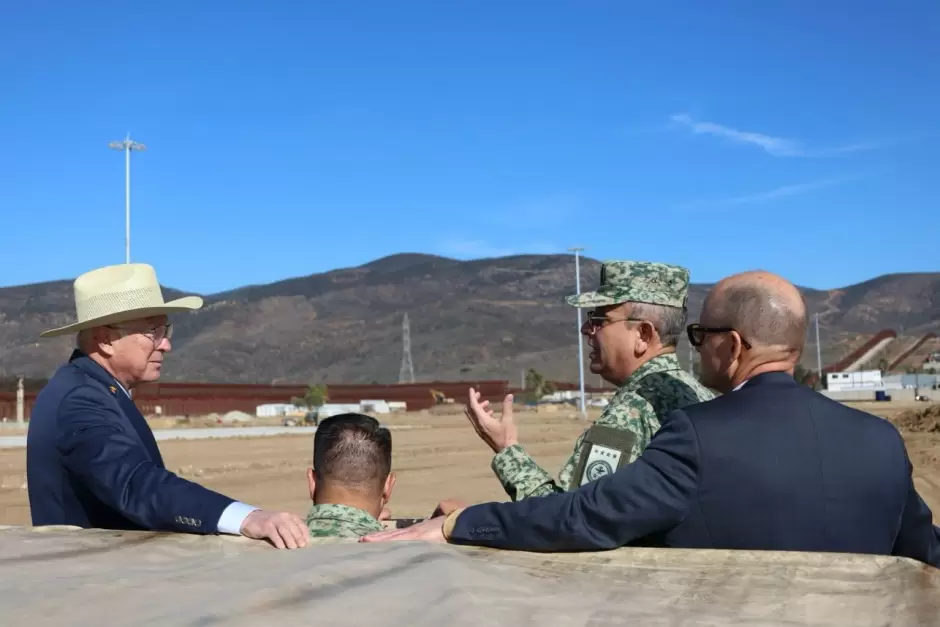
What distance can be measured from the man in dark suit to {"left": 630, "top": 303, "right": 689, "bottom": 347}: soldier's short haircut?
1.22 m

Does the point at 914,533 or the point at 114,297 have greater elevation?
the point at 114,297

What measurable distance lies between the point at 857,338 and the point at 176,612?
496ft

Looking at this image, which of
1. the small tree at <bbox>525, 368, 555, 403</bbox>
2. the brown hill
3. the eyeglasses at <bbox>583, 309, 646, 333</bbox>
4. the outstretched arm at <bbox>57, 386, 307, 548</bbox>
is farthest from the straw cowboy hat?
the brown hill

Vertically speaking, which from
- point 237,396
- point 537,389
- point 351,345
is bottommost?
point 537,389

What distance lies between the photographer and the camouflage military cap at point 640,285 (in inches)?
149

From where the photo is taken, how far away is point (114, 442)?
10.1 feet

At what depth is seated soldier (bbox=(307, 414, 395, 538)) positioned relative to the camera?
323cm

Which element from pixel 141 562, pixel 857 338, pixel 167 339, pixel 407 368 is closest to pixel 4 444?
pixel 167 339

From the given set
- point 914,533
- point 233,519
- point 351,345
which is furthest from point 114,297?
point 351,345

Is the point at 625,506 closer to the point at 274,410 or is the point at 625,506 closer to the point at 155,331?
the point at 155,331

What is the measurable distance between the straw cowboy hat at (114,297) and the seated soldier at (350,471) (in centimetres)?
83

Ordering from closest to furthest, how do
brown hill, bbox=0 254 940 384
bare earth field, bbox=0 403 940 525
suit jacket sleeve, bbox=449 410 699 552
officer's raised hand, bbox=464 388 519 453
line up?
suit jacket sleeve, bbox=449 410 699 552
officer's raised hand, bbox=464 388 519 453
bare earth field, bbox=0 403 940 525
brown hill, bbox=0 254 940 384

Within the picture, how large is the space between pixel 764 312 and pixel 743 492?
0.54m

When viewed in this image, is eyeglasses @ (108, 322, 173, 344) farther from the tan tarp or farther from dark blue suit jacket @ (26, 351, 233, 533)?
the tan tarp
